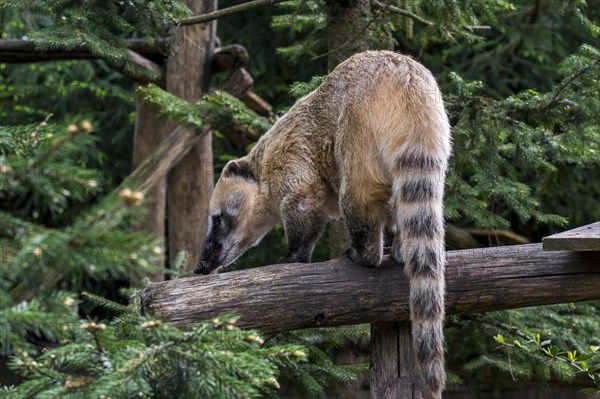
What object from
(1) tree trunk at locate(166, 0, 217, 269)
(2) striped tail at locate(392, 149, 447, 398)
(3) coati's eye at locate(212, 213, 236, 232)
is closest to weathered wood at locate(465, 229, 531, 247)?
(1) tree trunk at locate(166, 0, 217, 269)

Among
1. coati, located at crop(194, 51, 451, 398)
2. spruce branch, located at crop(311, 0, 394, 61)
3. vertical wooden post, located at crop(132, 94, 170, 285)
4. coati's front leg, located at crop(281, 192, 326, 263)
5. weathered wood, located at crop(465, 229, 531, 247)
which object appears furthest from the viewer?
weathered wood, located at crop(465, 229, 531, 247)

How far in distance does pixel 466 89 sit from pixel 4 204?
20.6 feet

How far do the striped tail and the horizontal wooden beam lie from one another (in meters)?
0.40

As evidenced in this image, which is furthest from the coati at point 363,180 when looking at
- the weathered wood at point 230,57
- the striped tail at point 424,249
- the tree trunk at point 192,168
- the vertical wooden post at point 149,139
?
the vertical wooden post at point 149,139

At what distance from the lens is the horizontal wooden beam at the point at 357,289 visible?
406cm

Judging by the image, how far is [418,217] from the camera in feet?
12.9

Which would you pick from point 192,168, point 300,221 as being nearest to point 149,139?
point 192,168

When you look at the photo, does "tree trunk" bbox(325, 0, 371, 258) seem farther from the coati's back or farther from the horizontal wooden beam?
the horizontal wooden beam

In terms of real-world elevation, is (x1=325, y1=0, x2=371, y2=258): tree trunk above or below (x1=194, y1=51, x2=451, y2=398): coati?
above

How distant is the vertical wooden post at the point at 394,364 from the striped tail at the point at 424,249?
64cm

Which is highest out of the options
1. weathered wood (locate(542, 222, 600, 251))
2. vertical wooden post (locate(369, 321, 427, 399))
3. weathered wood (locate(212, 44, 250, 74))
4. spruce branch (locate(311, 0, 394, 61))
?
spruce branch (locate(311, 0, 394, 61))

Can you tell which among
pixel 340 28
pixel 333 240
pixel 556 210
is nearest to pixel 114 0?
pixel 340 28

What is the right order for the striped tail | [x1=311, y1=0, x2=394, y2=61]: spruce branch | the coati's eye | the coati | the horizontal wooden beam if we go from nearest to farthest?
the striped tail, the coati, the horizontal wooden beam, the coati's eye, [x1=311, y1=0, x2=394, y2=61]: spruce branch

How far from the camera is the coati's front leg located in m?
4.82
